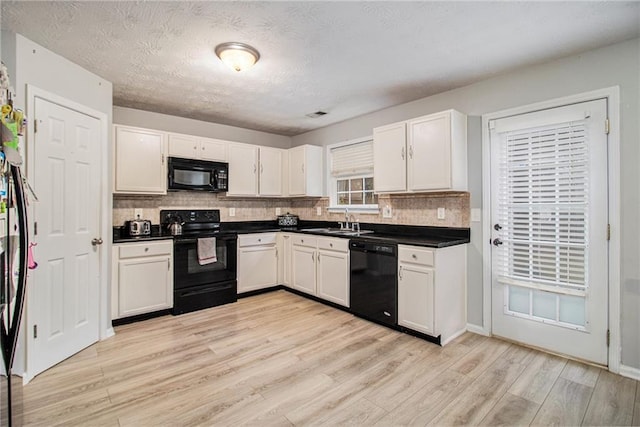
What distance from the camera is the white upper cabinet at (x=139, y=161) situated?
3.46 m

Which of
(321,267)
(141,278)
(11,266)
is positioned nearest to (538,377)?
(321,267)

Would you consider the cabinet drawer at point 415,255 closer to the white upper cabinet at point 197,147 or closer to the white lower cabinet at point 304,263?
the white lower cabinet at point 304,263

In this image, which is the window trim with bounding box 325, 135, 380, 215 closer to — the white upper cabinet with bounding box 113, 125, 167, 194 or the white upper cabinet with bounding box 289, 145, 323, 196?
the white upper cabinet with bounding box 289, 145, 323, 196

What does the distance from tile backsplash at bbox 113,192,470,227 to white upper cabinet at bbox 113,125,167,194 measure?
1.10ft

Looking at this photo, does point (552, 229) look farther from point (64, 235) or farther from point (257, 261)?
point (64, 235)

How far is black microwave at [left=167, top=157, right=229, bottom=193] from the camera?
382cm

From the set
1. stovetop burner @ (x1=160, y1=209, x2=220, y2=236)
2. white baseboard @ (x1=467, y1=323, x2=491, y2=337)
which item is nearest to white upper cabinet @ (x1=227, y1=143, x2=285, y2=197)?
stovetop burner @ (x1=160, y1=209, x2=220, y2=236)

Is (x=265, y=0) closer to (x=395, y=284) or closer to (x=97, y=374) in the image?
(x=395, y=284)

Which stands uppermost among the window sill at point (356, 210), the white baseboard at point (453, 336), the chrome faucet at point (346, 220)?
the window sill at point (356, 210)

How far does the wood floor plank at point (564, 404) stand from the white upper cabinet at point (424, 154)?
66.5 inches

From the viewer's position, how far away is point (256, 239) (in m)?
4.32

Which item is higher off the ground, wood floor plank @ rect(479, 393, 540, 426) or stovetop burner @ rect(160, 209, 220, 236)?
stovetop burner @ rect(160, 209, 220, 236)

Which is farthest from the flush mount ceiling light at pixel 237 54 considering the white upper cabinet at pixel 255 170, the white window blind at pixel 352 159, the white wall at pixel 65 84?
the white window blind at pixel 352 159

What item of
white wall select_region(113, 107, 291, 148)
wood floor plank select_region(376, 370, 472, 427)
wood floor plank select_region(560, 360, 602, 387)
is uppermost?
white wall select_region(113, 107, 291, 148)
